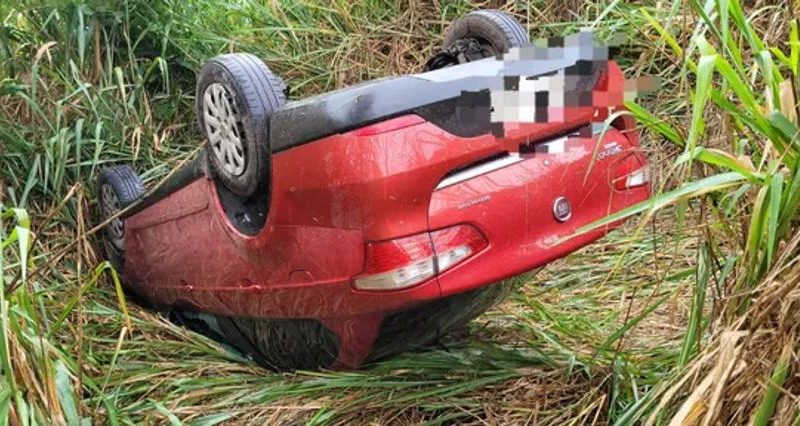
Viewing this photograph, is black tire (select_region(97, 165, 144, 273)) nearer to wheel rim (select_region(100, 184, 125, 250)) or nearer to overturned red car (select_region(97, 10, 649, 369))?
wheel rim (select_region(100, 184, 125, 250))

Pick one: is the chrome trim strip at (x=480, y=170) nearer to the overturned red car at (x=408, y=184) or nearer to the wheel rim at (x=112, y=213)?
the overturned red car at (x=408, y=184)

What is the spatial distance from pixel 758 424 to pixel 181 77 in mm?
3222

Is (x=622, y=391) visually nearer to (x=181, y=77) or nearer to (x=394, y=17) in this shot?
(x=181, y=77)

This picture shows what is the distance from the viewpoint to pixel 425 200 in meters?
1.92

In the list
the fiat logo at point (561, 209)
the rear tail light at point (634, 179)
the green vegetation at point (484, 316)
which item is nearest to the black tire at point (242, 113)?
the green vegetation at point (484, 316)

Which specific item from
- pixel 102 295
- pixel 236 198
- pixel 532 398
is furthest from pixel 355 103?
pixel 102 295

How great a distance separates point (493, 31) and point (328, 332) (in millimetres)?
1151

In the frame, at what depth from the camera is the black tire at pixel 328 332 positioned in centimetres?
213

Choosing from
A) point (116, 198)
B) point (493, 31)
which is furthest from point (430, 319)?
point (116, 198)

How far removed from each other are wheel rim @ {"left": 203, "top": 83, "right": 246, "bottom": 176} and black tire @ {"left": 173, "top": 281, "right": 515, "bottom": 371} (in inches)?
17.1

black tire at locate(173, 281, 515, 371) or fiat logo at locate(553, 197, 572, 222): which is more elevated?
fiat logo at locate(553, 197, 572, 222)

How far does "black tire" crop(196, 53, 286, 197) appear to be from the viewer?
84.0 inches

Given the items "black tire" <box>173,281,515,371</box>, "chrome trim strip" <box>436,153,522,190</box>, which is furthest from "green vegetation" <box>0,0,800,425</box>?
"chrome trim strip" <box>436,153,522,190</box>

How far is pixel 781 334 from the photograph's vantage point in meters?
1.45
